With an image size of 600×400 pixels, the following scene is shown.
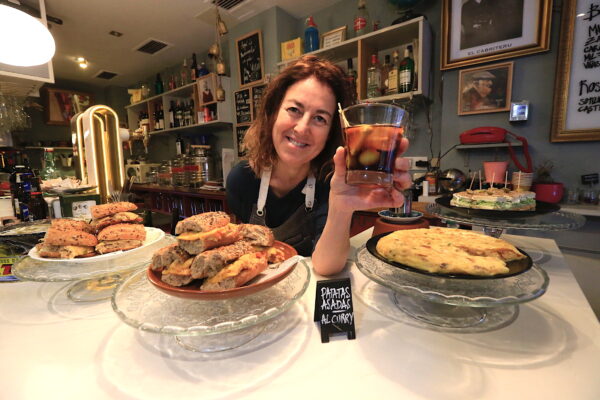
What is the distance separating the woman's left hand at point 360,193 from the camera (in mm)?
873

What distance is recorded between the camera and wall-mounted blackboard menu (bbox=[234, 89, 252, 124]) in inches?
151

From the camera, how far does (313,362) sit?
538 millimetres

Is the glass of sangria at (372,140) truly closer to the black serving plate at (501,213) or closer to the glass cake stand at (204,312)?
the glass cake stand at (204,312)

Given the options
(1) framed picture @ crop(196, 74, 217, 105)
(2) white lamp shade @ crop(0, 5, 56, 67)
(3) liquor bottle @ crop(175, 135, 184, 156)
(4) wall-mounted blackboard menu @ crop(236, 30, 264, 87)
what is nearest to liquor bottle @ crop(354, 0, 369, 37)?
(4) wall-mounted blackboard menu @ crop(236, 30, 264, 87)

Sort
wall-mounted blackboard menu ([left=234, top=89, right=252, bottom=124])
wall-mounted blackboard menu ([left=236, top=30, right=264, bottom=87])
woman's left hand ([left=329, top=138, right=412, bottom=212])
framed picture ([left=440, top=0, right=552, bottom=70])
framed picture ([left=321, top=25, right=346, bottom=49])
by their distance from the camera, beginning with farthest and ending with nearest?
wall-mounted blackboard menu ([left=234, top=89, right=252, bottom=124]) < wall-mounted blackboard menu ([left=236, top=30, right=264, bottom=87]) < framed picture ([left=321, top=25, right=346, bottom=49]) < framed picture ([left=440, top=0, right=552, bottom=70]) < woman's left hand ([left=329, top=138, right=412, bottom=212])

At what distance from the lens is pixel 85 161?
1.52m

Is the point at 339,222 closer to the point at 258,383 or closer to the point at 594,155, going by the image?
the point at 258,383

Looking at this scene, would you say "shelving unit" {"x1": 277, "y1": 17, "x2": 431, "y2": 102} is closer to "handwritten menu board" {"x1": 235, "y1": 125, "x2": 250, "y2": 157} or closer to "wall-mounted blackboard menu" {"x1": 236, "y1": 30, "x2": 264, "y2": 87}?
"wall-mounted blackboard menu" {"x1": 236, "y1": 30, "x2": 264, "y2": 87}

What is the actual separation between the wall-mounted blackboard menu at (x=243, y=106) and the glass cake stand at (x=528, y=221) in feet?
10.5

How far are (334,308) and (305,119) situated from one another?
88 centimetres

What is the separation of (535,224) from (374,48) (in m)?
2.48

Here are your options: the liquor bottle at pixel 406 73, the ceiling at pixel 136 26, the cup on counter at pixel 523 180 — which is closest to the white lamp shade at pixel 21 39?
the ceiling at pixel 136 26

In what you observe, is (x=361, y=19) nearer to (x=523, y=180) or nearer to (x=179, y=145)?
(x=523, y=180)

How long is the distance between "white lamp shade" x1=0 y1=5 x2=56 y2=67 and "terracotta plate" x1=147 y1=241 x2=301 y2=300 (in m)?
1.47
